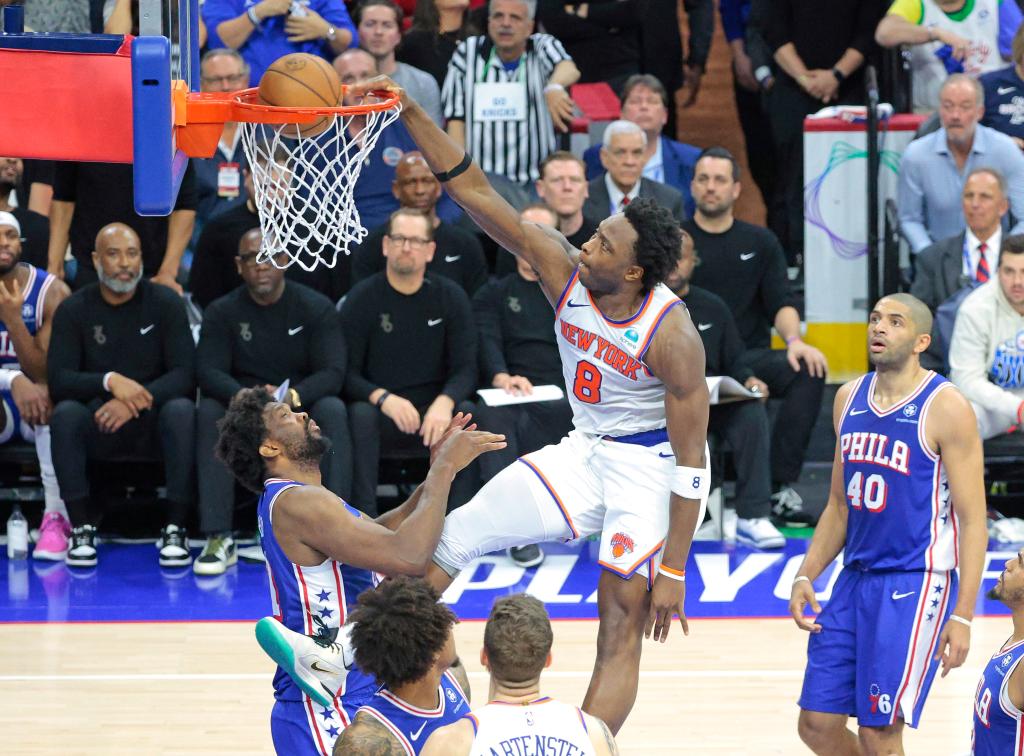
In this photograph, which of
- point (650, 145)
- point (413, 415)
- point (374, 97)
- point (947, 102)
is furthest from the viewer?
point (650, 145)

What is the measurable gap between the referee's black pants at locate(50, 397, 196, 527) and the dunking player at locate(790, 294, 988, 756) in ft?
14.1

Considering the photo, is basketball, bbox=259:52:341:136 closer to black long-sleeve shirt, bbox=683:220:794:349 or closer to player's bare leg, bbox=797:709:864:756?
player's bare leg, bbox=797:709:864:756

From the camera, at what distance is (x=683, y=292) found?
8.97 m

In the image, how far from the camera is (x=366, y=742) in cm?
383

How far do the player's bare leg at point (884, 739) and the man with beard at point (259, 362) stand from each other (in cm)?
396

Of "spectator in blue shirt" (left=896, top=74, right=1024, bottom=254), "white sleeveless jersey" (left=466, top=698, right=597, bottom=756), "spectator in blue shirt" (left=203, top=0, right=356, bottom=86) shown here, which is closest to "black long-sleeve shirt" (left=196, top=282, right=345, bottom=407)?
"spectator in blue shirt" (left=203, top=0, right=356, bottom=86)

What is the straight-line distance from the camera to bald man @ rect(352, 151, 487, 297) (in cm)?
941

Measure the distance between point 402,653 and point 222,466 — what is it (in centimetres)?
473

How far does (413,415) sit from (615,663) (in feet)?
11.7

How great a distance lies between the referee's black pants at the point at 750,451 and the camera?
8906mm

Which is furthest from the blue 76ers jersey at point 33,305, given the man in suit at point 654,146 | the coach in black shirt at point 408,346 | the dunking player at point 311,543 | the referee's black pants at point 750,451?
the dunking player at point 311,543

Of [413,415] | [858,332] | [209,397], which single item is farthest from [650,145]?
[209,397]

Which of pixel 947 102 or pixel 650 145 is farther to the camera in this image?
pixel 650 145

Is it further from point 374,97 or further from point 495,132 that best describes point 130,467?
point 374,97
